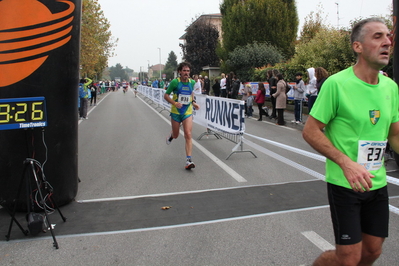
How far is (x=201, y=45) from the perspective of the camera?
50.9 meters

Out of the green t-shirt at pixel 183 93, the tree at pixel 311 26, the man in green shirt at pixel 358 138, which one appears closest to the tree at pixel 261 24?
the tree at pixel 311 26

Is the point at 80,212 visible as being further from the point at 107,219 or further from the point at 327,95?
the point at 327,95

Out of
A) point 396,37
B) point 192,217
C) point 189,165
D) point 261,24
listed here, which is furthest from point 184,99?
point 261,24

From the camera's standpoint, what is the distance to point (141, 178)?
6672mm

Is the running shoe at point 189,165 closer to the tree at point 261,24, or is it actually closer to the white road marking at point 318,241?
the white road marking at point 318,241

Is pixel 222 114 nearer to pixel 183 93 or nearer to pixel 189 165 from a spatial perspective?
pixel 183 93

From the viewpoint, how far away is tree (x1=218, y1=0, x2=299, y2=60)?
34.7 m

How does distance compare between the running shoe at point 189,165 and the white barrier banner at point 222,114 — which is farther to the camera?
the white barrier banner at point 222,114

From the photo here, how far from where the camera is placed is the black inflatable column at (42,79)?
4.25 metres

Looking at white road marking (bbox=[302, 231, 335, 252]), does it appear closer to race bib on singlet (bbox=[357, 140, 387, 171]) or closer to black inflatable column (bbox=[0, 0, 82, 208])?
race bib on singlet (bbox=[357, 140, 387, 171])

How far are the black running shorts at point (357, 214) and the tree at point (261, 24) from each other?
33409mm

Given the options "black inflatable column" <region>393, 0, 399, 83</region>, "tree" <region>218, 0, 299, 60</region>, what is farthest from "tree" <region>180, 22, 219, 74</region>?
"black inflatable column" <region>393, 0, 399, 83</region>

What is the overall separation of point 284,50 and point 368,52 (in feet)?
116

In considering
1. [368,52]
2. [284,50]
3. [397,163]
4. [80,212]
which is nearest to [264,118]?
[397,163]
